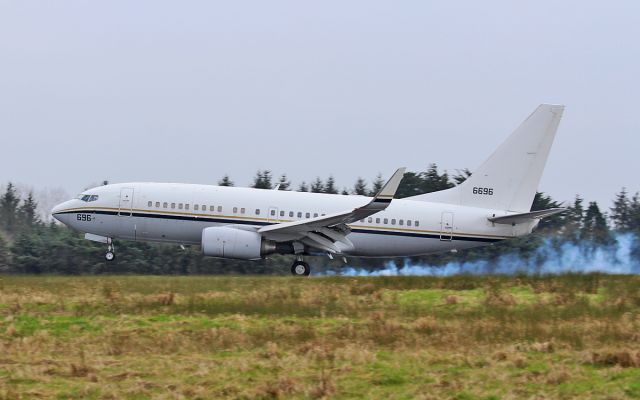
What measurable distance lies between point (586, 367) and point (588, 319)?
483cm

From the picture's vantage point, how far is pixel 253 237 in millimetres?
34531

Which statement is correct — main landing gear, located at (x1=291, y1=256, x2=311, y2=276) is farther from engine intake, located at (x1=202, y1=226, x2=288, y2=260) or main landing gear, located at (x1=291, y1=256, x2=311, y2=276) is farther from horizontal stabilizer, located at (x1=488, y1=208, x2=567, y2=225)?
horizontal stabilizer, located at (x1=488, y1=208, x2=567, y2=225)

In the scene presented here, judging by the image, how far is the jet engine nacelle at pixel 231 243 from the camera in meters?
34.2

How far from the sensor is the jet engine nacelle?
34.2 meters

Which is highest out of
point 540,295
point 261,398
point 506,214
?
point 506,214

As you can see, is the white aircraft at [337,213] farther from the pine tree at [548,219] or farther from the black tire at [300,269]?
the pine tree at [548,219]

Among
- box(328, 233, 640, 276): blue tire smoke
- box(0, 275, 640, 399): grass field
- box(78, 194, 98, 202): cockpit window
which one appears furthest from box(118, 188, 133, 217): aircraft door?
box(0, 275, 640, 399): grass field

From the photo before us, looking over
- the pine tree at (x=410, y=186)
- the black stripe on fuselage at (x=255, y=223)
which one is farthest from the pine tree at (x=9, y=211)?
the black stripe on fuselage at (x=255, y=223)

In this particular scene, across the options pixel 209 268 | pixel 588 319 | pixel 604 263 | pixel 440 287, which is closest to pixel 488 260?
pixel 604 263

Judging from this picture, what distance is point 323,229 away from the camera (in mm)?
34781

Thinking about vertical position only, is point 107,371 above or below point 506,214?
below

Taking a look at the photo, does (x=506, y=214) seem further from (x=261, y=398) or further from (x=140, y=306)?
(x=261, y=398)

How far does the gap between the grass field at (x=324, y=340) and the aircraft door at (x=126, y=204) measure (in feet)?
31.7

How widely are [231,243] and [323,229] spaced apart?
349 cm
